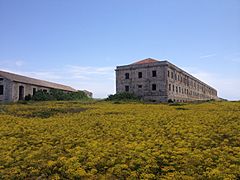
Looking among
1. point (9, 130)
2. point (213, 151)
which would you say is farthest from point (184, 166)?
point (9, 130)

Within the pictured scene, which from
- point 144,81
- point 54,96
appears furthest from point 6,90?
point 144,81

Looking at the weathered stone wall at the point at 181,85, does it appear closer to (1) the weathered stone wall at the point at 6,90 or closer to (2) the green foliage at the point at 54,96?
(2) the green foliage at the point at 54,96

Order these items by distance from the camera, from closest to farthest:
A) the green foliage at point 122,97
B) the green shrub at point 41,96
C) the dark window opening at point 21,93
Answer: the green shrub at point 41,96
the dark window opening at point 21,93
the green foliage at point 122,97

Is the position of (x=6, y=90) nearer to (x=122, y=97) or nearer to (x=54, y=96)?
(x=54, y=96)

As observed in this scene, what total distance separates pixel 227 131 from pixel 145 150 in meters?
4.26

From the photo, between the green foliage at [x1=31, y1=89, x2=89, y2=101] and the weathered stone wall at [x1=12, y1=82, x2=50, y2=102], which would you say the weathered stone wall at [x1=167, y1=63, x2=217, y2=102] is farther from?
the weathered stone wall at [x1=12, y1=82, x2=50, y2=102]

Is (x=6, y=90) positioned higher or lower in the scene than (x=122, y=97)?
higher

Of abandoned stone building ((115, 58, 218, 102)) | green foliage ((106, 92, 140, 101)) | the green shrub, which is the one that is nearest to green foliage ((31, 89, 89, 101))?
the green shrub

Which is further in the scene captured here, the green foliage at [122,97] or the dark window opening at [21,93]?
the green foliage at [122,97]

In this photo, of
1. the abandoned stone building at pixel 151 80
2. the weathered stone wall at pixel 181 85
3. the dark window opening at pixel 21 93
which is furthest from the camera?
the weathered stone wall at pixel 181 85

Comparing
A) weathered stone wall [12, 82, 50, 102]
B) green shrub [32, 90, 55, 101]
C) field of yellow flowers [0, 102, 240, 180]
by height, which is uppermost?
weathered stone wall [12, 82, 50, 102]

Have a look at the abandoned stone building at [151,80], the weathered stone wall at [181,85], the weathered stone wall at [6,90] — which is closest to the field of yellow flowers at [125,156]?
the weathered stone wall at [6,90]

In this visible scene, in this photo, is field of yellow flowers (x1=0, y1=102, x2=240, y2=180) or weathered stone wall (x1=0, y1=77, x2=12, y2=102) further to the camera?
weathered stone wall (x1=0, y1=77, x2=12, y2=102)

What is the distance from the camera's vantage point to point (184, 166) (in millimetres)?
5574
